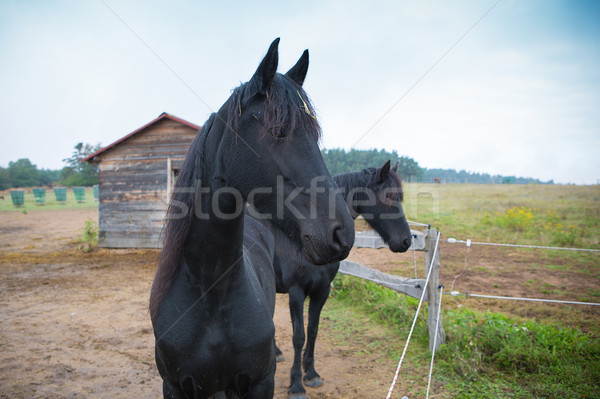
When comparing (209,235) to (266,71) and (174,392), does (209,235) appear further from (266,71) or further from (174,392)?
(174,392)

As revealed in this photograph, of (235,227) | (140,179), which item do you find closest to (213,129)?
→ (235,227)

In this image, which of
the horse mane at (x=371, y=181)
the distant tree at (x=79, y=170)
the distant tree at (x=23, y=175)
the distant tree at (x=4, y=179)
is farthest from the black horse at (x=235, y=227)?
the distant tree at (x=23, y=175)

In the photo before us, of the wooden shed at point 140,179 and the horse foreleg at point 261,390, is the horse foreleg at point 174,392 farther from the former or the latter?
the wooden shed at point 140,179

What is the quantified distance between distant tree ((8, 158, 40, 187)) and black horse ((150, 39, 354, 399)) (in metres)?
84.1

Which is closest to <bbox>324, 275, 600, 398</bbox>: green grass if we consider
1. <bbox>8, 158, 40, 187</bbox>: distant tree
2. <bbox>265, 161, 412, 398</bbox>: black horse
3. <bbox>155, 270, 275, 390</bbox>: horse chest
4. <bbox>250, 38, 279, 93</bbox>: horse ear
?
<bbox>265, 161, 412, 398</bbox>: black horse

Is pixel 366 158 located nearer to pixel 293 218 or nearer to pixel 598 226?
A: pixel 598 226

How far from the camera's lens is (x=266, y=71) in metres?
1.53

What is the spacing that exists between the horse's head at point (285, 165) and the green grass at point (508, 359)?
10.7ft

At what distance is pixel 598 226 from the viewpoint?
13.4 m

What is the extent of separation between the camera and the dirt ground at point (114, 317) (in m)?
3.82

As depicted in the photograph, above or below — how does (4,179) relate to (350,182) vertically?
above

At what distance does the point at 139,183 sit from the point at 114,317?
699cm

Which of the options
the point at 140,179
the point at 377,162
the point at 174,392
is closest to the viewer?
the point at 174,392

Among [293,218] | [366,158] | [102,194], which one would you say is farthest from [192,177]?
[366,158]
